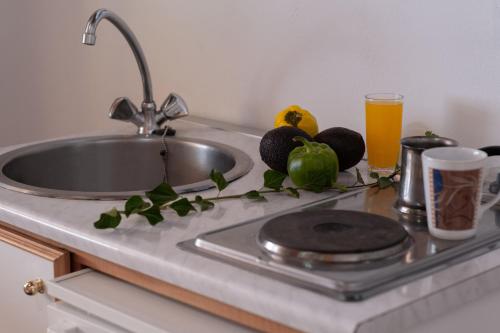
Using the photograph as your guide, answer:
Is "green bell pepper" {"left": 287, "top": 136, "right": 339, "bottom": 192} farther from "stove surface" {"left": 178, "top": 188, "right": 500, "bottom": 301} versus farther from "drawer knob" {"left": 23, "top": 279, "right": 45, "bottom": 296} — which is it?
"drawer knob" {"left": 23, "top": 279, "right": 45, "bottom": 296}

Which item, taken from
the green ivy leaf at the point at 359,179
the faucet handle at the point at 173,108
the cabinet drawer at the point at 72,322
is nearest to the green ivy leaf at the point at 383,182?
the green ivy leaf at the point at 359,179

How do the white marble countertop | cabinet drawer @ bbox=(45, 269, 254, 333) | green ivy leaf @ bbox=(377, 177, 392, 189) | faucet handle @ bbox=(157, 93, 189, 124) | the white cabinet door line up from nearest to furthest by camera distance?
1. the white marble countertop
2. cabinet drawer @ bbox=(45, 269, 254, 333)
3. the white cabinet door
4. green ivy leaf @ bbox=(377, 177, 392, 189)
5. faucet handle @ bbox=(157, 93, 189, 124)

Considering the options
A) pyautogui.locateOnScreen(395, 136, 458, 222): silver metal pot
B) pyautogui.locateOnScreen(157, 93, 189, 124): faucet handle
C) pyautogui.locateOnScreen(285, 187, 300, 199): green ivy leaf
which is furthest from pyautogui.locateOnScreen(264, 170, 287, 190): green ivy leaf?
pyautogui.locateOnScreen(157, 93, 189, 124): faucet handle

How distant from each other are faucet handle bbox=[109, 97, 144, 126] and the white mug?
96 centimetres

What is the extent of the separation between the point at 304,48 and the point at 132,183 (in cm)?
53

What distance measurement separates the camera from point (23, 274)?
1.50 m

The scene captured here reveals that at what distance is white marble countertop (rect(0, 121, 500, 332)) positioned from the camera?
3.33 feet

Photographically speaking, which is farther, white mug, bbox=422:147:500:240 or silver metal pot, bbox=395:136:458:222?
silver metal pot, bbox=395:136:458:222

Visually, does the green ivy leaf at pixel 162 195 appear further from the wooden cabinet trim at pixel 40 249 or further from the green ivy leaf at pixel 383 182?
the green ivy leaf at pixel 383 182

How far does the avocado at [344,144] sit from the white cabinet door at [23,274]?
0.54m

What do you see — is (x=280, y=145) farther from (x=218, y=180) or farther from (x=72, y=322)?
(x=72, y=322)

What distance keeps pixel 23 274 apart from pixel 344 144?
0.63 metres

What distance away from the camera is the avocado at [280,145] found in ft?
5.26

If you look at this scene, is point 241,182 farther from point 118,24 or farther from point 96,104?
point 96,104
